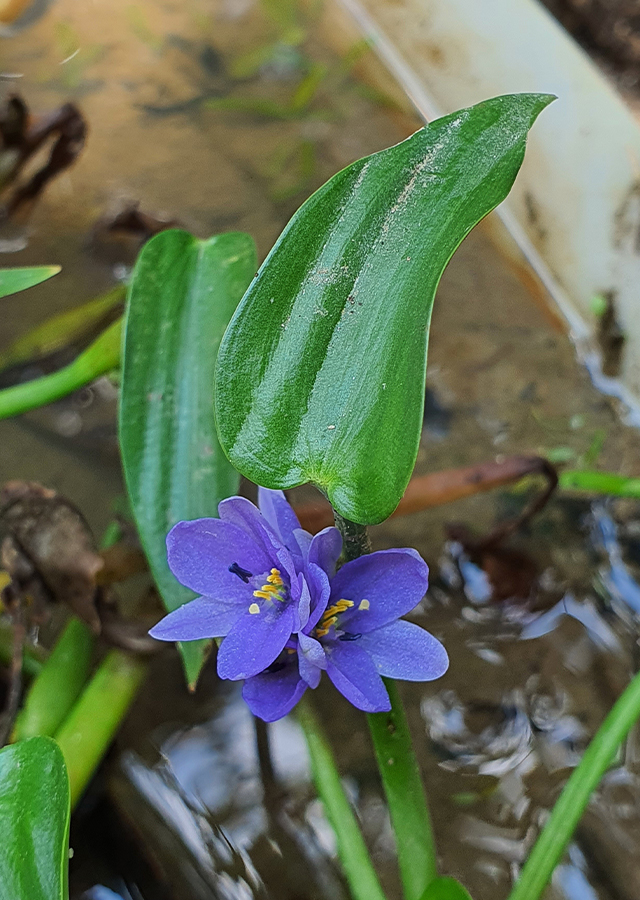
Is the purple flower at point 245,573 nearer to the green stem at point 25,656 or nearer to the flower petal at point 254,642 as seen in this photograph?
the flower petal at point 254,642

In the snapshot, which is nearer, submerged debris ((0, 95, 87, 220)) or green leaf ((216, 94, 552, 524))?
green leaf ((216, 94, 552, 524))

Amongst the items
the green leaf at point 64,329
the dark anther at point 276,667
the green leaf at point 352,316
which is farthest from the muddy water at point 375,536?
the green leaf at point 352,316

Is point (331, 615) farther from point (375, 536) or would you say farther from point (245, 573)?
point (375, 536)

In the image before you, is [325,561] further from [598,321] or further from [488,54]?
[488,54]

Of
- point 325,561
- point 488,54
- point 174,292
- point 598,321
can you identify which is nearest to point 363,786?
point 325,561

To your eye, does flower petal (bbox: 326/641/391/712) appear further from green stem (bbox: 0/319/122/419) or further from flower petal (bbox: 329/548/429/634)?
green stem (bbox: 0/319/122/419)

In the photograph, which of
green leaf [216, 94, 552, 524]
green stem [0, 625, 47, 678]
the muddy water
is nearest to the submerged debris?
the muddy water
